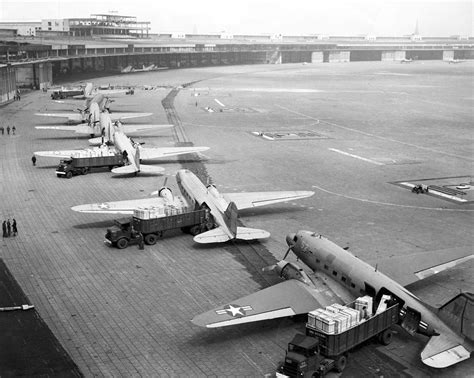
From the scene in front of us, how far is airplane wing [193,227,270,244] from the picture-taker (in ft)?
147

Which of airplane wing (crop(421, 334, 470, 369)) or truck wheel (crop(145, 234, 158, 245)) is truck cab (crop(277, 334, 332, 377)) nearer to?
airplane wing (crop(421, 334, 470, 369))

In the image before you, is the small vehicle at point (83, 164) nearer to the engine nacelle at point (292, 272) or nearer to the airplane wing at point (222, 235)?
the airplane wing at point (222, 235)

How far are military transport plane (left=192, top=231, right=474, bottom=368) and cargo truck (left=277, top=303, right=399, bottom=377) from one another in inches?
81.5

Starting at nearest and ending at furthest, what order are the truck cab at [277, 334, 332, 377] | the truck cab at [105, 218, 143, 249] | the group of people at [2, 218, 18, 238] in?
the truck cab at [277, 334, 332, 377] → the truck cab at [105, 218, 143, 249] → the group of people at [2, 218, 18, 238]

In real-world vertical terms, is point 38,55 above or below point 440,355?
above

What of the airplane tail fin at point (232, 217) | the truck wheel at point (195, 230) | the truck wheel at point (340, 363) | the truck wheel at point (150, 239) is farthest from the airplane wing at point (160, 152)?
the truck wheel at point (340, 363)

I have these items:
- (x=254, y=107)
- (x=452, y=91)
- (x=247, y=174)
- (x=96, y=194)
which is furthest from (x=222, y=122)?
(x=452, y=91)

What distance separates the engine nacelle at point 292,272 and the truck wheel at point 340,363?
6.75 m

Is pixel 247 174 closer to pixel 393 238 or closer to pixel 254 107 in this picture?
pixel 393 238

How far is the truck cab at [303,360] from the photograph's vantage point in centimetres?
2709

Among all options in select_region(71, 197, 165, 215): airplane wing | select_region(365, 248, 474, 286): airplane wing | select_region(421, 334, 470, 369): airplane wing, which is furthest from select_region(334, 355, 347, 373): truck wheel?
select_region(71, 197, 165, 215): airplane wing

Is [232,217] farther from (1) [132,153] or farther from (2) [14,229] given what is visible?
(1) [132,153]

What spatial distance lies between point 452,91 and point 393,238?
6099 inches

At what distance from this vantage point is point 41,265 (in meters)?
42.7
